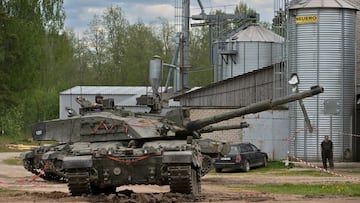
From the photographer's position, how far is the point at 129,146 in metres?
21.1

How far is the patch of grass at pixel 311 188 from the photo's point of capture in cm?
2308

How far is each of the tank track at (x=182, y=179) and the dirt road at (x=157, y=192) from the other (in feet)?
0.55

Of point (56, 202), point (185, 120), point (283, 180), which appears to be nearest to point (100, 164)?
point (56, 202)

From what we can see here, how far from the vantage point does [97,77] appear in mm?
95438

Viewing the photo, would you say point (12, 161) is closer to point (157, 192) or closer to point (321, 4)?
point (321, 4)

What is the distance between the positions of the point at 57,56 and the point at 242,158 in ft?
105

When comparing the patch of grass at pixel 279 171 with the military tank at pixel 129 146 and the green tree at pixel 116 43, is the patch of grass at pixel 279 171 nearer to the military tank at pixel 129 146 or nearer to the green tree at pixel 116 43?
the military tank at pixel 129 146

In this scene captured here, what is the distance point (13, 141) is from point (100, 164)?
160 feet

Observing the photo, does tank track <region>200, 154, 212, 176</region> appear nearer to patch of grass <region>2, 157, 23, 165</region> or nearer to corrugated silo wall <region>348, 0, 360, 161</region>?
corrugated silo wall <region>348, 0, 360, 161</region>

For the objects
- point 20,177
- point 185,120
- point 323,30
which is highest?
point 323,30

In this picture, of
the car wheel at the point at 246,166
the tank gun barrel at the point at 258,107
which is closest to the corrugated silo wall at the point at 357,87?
the car wheel at the point at 246,166

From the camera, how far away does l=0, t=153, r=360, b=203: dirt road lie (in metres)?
19.6

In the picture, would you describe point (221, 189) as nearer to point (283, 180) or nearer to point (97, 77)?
point (283, 180)

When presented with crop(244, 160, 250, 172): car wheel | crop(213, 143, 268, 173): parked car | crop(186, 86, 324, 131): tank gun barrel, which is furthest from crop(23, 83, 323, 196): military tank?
crop(244, 160, 250, 172): car wheel
